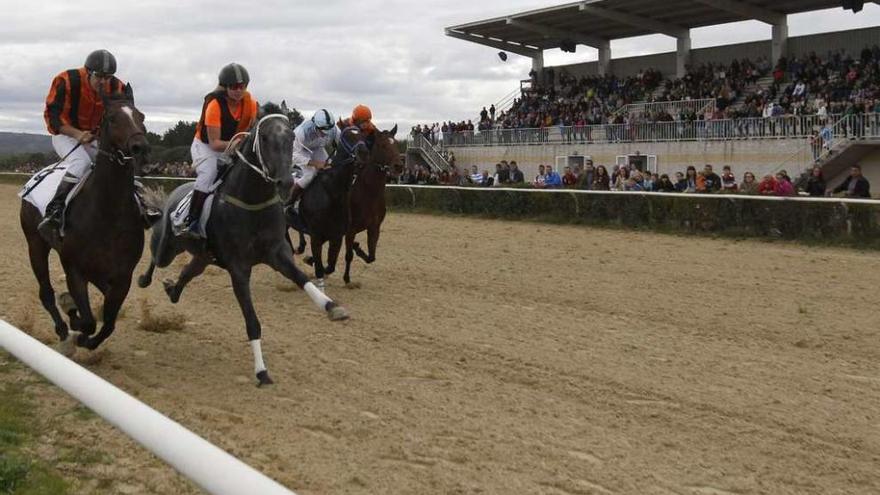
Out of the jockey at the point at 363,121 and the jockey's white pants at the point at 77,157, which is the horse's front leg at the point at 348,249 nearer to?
the jockey at the point at 363,121

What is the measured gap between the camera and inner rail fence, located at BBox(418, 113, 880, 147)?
2222 centimetres

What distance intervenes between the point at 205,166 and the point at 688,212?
435 inches

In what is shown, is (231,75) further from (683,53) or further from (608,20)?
(608,20)

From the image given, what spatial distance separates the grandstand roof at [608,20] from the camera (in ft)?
96.5

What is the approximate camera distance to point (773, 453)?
450 cm

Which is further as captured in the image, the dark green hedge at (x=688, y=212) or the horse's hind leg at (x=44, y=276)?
the dark green hedge at (x=688, y=212)

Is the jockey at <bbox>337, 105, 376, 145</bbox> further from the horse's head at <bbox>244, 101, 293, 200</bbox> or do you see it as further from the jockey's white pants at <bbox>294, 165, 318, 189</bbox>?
the horse's head at <bbox>244, 101, 293, 200</bbox>

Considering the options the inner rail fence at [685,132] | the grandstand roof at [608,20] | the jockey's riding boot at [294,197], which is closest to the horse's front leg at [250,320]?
the jockey's riding boot at [294,197]

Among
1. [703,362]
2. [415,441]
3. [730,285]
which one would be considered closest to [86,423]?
[415,441]

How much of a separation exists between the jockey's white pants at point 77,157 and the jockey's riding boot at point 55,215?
0.06m

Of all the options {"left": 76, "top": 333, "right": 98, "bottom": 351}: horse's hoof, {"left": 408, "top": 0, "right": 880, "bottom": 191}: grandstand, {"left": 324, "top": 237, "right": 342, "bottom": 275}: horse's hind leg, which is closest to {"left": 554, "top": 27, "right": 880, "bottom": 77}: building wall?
{"left": 408, "top": 0, "right": 880, "bottom": 191}: grandstand

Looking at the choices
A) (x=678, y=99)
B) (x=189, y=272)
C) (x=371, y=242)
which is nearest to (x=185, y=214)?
(x=189, y=272)

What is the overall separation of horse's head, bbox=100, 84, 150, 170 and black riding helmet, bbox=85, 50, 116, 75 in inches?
17.0

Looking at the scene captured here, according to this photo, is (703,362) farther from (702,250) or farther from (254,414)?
(702,250)
